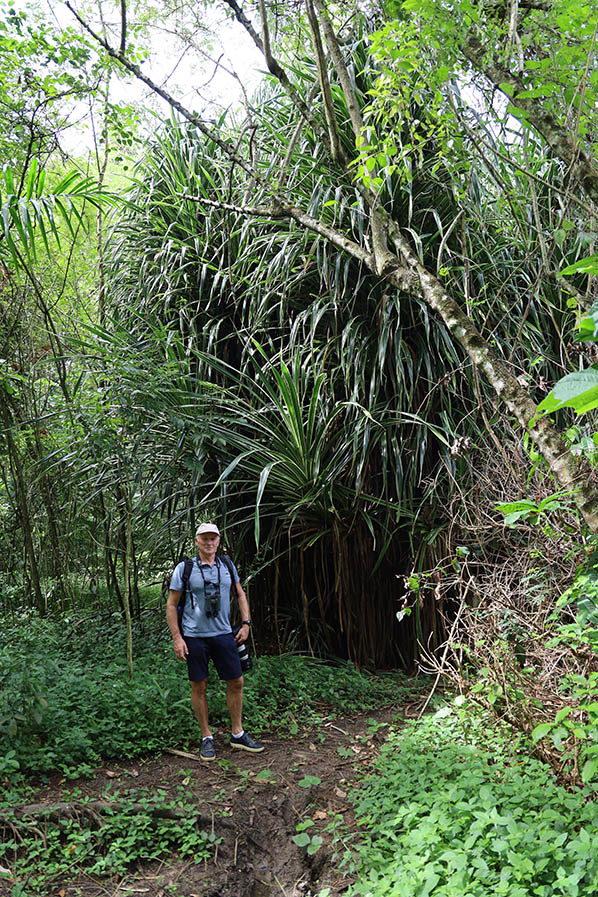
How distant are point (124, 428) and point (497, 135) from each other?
2.64 metres

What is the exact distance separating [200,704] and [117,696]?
0.47 metres

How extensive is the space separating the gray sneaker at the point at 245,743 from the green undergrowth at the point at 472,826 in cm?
68

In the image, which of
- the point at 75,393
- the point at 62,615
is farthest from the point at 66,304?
the point at 62,615

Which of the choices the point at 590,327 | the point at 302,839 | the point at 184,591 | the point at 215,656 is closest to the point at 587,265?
the point at 590,327

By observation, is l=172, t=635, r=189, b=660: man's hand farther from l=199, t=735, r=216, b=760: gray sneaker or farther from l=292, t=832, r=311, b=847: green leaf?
l=292, t=832, r=311, b=847: green leaf

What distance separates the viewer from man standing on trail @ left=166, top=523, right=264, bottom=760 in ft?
11.8

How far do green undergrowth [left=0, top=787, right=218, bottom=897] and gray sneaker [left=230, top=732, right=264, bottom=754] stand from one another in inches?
24.4

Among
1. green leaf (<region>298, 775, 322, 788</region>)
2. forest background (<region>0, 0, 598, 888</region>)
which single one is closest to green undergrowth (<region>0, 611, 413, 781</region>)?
forest background (<region>0, 0, 598, 888</region>)

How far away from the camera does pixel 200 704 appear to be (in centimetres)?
359

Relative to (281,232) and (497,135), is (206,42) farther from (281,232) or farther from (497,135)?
(497,135)

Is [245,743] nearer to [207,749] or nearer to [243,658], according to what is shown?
[207,749]

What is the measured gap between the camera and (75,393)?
4359mm

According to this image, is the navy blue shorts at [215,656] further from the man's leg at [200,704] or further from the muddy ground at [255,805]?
the muddy ground at [255,805]

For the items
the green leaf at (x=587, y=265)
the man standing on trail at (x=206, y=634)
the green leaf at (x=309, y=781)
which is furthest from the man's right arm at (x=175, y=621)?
the green leaf at (x=587, y=265)
